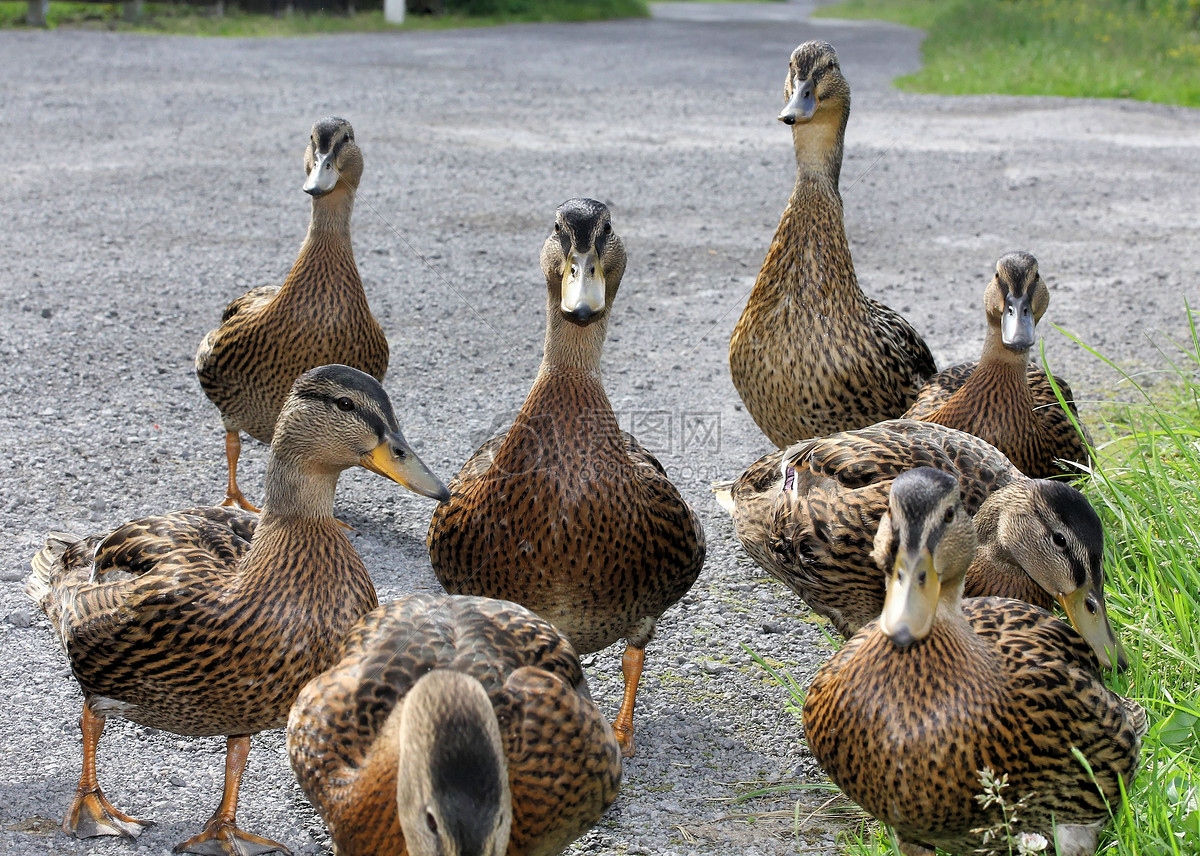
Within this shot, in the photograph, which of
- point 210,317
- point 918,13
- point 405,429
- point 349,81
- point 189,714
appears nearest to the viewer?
point 189,714

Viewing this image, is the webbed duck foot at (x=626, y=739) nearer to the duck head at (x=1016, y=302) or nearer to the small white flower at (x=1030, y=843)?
the small white flower at (x=1030, y=843)

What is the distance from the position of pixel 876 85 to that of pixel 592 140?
5.65 metres

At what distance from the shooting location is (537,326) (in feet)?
23.4

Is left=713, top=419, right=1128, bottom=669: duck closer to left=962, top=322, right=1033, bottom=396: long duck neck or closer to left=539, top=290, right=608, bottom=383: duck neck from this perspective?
left=962, top=322, right=1033, bottom=396: long duck neck

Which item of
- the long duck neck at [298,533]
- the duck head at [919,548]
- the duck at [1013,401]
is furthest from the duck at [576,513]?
the duck at [1013,401]

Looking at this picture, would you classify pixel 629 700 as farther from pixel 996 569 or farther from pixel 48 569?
pixel 48 569

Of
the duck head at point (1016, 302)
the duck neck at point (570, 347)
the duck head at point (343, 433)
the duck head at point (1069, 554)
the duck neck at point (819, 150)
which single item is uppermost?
the duck neck at point (819, 150)

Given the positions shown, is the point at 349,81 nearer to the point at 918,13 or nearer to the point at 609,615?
the point at 609,615

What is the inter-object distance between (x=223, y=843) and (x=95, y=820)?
0.36 metres

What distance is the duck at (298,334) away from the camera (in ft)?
16.5

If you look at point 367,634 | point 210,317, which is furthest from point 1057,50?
point 367,634

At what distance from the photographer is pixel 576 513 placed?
3.71 metres

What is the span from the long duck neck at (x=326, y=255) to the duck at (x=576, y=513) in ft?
4.88

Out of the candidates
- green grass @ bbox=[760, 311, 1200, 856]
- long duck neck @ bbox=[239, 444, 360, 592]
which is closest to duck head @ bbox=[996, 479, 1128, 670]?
green grass @ bbox=[760, 311, 1200, 856]
